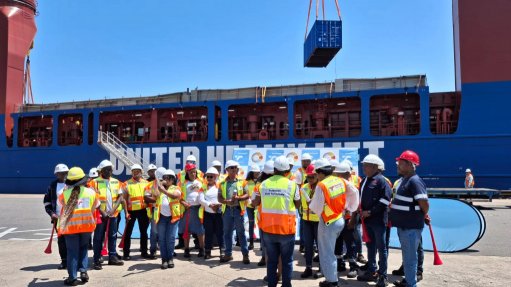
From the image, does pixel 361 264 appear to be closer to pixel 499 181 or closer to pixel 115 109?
pixel 499 181

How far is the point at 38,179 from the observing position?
2398 centimetres

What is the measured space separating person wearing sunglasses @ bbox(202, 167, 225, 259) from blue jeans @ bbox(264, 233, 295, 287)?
94.2 inches

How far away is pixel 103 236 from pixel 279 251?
3.21 m

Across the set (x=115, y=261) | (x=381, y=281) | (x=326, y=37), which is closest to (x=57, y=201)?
(x=115, y=261)

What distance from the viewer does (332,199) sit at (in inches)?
178

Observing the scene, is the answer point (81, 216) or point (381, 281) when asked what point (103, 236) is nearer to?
point (81, 216)

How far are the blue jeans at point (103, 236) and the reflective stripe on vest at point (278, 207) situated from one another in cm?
300

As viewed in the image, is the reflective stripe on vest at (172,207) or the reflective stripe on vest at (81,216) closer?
the reflective stripe on vest at (81,216)

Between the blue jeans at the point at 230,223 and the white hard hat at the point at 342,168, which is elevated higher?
the white hard hat at the point at 342,168

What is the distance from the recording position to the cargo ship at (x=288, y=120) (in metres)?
16.4

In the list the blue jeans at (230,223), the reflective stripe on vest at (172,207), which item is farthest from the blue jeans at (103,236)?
the blue jeans at (230,223)

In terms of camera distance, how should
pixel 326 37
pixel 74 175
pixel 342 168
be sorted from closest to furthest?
pixel 74 175 < pixel 342 168 < pixel 326 37

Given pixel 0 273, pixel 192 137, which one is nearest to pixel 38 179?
pixel 192 137

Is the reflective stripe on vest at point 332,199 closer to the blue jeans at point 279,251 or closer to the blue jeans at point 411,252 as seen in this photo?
the blue jeans at point 279,251
